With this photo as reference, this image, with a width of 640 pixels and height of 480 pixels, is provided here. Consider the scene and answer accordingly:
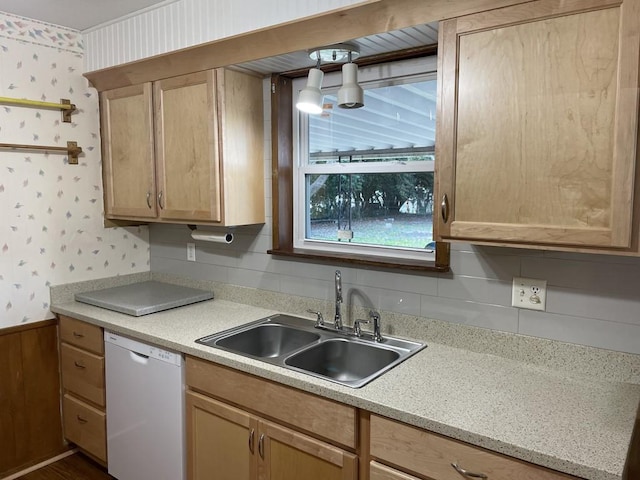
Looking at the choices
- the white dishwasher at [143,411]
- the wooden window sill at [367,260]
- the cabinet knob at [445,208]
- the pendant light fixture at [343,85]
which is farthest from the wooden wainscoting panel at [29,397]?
the cabinet knob at [445,208]

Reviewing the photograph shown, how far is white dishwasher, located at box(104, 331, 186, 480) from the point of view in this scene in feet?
6.84

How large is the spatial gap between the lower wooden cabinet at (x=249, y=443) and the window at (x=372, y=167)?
0.85m

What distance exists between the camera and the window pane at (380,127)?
6.86 ft

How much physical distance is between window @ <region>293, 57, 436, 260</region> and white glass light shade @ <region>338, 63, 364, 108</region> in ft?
0.71

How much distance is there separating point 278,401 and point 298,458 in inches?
8.0

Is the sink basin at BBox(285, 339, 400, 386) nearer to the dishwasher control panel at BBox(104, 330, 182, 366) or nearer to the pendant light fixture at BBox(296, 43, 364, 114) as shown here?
the dishwasher control panel at BBox(104, 330, 182, 366)

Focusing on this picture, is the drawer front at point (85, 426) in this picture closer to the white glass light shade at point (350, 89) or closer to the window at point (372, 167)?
the window at point (372, 167)

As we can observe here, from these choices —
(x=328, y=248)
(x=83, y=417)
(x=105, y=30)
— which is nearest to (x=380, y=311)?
(x=328, y=248)

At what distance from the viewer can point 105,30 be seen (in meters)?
2.62

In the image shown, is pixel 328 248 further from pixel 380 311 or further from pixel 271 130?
pixel 271 130

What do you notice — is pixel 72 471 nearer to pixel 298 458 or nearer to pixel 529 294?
pixel 298 458

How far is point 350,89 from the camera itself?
1.95 m

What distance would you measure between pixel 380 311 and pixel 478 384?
2.04 feet

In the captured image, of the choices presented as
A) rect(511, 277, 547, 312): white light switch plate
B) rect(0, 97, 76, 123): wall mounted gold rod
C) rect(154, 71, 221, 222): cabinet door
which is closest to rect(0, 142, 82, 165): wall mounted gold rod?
rect(0, 97, 76, 123): wall mounted gold rod
